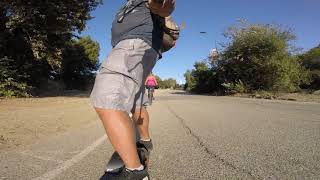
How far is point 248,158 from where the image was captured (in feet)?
16.6

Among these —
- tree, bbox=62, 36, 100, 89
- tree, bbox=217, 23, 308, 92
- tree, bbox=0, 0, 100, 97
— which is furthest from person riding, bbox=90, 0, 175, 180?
tree, bbox=62, 36, 100, 89

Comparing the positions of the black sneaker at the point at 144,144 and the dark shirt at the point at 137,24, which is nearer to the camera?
the dark shirt at the point at 137,24

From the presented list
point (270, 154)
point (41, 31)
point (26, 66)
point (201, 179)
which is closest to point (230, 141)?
point (270, 154)

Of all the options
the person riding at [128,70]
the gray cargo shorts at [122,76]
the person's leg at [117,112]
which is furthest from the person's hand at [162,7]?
the person's leg at [117,112]

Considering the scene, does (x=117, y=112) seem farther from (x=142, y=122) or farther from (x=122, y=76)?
(x=142, y=122)

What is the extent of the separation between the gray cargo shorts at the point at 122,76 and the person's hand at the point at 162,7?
0.82 feet

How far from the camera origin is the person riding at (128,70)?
268cm

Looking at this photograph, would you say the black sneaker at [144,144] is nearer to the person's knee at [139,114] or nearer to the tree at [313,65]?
the person's knee at [139,114]

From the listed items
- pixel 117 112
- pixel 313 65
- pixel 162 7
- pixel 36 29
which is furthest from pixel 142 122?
pixel 313 65

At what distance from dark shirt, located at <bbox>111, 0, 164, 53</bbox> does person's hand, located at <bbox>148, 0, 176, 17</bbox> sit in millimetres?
151

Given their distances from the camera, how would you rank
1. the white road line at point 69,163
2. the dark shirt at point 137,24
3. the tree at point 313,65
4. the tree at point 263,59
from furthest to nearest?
1. the tree at point 313,65
2. the tree at point 263,59
3. the white road line at point 69,163
4. the dark shirt at point 137,24

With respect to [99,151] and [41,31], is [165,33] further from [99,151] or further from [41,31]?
[41,31]

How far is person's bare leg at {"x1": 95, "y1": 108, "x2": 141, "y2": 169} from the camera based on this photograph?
2664 millimetres

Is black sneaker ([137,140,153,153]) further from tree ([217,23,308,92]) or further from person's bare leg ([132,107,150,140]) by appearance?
tree ([217,23,308,92])
